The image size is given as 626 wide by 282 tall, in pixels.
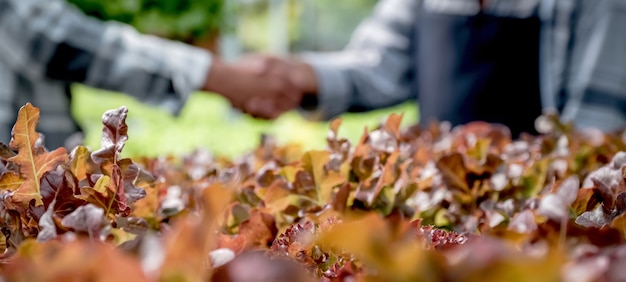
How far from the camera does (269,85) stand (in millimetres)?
2570

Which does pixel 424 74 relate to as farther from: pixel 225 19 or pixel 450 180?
pixel 225 19

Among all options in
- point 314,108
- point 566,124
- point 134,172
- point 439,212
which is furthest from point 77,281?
point 314,108

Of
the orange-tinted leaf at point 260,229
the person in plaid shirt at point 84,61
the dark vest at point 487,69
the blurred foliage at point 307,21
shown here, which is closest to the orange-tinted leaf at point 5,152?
the orange-tinted leaf at point 260,229

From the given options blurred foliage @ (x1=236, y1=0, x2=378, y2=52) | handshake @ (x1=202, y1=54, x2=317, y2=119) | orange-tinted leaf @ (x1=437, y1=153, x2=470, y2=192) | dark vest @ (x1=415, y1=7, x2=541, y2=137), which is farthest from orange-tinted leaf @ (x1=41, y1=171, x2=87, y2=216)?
blurred foliage @ (x1=236, y1=0, x2=378, y2=52)

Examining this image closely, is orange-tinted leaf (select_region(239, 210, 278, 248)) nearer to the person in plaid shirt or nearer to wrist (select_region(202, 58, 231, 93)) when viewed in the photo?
the person in plaid shirt

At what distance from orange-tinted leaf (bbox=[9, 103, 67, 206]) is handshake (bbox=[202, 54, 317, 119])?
1886mm

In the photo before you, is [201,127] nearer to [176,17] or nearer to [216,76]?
[216,76]

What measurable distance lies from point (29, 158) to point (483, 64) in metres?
2.34

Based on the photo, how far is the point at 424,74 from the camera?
9.41 feet

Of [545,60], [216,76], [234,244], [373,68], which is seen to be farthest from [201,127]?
[234,244]

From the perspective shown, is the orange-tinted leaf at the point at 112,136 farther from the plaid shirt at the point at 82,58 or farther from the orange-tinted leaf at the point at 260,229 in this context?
the plaid shirt at the point at 82,58

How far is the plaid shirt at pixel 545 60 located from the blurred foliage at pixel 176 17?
345 centimetres

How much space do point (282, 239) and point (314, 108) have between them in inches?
87.2

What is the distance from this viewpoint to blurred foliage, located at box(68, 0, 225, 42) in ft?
20.3
